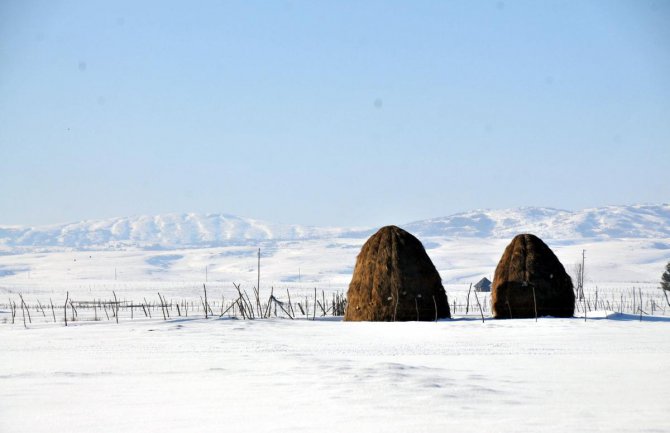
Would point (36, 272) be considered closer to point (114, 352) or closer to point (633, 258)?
point (633, 258)

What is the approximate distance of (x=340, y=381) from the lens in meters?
10.6

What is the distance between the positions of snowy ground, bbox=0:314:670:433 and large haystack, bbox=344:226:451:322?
162 inches

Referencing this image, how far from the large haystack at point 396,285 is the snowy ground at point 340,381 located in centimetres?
413

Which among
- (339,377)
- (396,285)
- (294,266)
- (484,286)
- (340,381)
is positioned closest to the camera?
(340,381)

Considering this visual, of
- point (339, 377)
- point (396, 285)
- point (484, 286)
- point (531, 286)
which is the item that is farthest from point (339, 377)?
point (484, 286)

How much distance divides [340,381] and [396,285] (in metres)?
12.1

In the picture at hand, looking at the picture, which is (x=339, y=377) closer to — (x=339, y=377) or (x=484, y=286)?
(x=339, y=377)

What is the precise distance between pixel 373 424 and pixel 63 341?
10594mm

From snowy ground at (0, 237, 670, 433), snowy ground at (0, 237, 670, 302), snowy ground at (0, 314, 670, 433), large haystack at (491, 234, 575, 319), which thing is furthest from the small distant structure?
snowy ground at (0, 314, 670, 433)

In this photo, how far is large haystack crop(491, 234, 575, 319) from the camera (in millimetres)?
23141

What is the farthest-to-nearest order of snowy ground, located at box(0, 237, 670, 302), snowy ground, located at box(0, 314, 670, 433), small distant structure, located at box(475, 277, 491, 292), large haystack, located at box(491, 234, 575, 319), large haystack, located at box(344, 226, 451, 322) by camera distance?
1. snowy ground, located at box(0, 237, 670, 302)
2. small distant structure, located at box(475, 277, 491, 292)
3. large haystack, located at box(491, 234, 575, 319)
4. large haystack, located at box(344, 226, 451, 322)
5. snowy ground, located at box(0, 314, 670, 433)

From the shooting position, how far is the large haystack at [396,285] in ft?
74.0

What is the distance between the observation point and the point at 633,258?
5871 inches

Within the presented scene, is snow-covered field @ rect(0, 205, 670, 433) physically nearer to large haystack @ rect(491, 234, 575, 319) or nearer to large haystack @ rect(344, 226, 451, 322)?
large haystack @ rect(344, 226, 451, 322)
